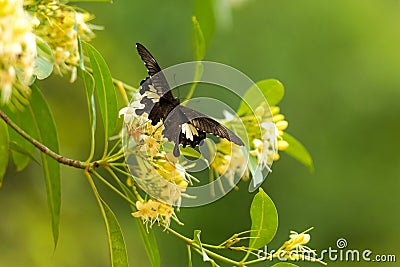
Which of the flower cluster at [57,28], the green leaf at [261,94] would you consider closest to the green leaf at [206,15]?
the green leaf at [261,94]

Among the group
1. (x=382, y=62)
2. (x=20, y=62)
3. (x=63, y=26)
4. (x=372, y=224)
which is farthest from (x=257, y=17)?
(x=20, y=62)

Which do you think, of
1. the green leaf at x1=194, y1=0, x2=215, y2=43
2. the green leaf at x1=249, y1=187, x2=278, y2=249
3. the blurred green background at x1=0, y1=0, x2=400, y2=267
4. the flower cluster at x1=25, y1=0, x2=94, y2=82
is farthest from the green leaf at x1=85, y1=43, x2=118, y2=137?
the blurred green background at x1=0, y1=0, x2=400, y2=267

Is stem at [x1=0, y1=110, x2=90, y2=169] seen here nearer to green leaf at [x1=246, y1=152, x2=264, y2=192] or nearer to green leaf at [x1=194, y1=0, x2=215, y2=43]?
green leaf at [x1=246, y1=152, x2=264, y2=192]

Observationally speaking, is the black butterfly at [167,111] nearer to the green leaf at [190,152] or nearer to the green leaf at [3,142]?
the green leaf at [190,152]

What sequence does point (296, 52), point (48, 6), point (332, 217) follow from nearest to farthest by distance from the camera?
point (48, 6), point (332, 217), point (296, 52)

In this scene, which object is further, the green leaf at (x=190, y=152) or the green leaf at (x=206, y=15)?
the green leaf at (x=206, y=15)

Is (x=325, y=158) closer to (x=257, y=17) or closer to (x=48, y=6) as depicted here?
(x=257, y=17)

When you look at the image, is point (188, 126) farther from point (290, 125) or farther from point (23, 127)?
point (290, 125)
